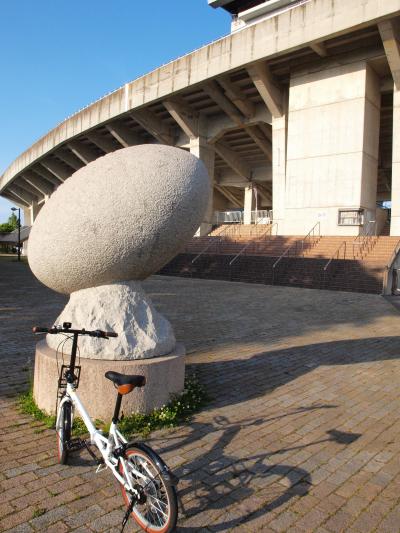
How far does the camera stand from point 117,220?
4012 millimetres

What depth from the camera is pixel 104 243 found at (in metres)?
4.03

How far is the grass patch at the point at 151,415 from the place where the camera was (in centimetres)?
383

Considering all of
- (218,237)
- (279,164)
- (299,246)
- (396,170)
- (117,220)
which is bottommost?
(299,246)

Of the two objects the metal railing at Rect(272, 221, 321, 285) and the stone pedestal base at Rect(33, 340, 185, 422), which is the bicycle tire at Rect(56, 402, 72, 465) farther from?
the metal railing at Rect(272, 221, 321, 285)

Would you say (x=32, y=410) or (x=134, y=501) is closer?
(x=134, y=501)

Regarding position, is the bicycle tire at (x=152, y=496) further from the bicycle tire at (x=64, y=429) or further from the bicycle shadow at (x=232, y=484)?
the bicycle tire at (x=64, y=429)

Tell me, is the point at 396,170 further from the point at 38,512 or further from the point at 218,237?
the point at 38,512

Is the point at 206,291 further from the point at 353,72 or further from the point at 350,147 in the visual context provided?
the point at 353,72

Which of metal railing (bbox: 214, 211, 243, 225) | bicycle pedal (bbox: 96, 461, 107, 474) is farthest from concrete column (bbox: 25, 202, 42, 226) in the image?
bicycle pedal (bbox: 96, 461, 107, 474)

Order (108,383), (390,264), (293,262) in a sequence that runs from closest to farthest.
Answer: (108,383)
(390,264)
(293,262)

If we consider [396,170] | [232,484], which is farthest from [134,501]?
[396,170]

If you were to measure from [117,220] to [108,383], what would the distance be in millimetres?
1571

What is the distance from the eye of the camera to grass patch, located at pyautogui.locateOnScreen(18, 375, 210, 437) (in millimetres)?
3834

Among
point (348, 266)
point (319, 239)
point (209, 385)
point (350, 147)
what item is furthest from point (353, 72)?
point (209, 385)
